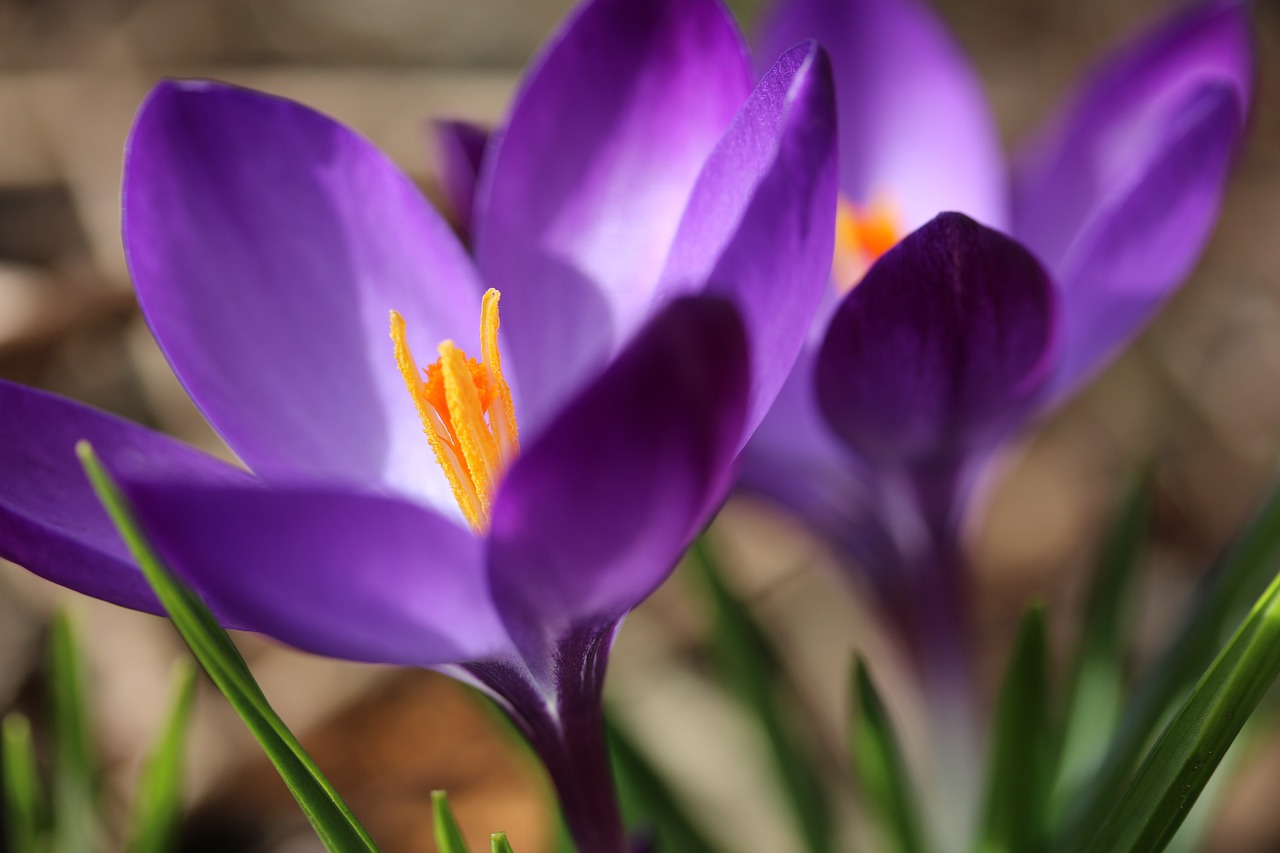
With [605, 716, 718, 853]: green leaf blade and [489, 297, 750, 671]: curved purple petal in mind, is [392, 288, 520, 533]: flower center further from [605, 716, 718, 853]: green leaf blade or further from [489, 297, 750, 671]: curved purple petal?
[605, 716, 718, 853]: green leaf blade

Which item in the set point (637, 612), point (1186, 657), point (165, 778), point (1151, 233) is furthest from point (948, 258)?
point (637, 612)

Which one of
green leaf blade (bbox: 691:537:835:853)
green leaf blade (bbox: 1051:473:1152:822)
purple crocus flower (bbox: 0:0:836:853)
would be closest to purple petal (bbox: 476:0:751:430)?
purple crocus flower (bbox: 0:0:836:853)

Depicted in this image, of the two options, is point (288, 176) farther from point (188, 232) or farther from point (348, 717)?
point (348, 717)

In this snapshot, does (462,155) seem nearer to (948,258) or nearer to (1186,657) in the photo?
(948,258)

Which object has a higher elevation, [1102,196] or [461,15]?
[461,15]

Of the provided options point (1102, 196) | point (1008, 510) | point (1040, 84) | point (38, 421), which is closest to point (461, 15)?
point (1040, 84)

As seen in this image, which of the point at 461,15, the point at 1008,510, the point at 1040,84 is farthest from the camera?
the point at 461,15
